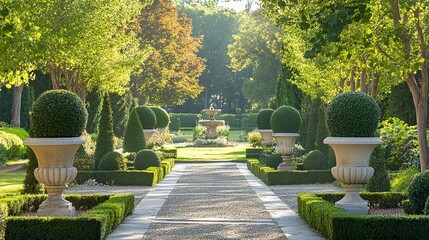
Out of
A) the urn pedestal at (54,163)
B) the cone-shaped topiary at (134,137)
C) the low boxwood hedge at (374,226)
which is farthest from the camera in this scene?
the cone-shaped topiary at (134,137)

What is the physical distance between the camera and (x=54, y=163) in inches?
491

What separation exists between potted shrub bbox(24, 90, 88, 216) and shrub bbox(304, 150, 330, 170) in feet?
38.4

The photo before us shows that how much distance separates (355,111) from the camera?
1278 cm

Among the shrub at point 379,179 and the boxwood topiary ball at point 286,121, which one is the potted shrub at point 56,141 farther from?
the boxwood topiary ball at point 286,121

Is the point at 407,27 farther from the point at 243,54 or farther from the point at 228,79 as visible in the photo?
the point at 228,79

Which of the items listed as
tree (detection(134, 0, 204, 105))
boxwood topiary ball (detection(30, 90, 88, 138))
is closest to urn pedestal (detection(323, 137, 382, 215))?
boxwood topiary ball (detection(30, 90, 88, 138))

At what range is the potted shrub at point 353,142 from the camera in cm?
1262

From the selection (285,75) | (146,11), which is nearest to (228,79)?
(146,11)

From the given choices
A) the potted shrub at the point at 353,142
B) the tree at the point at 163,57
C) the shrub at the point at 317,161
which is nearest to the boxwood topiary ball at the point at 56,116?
the potted shrub at the point at 353,142

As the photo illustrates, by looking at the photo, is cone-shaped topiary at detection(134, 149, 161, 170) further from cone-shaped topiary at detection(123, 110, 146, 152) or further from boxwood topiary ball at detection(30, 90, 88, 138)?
boxwood topiary ball at detection(30, 90, 88, 138)

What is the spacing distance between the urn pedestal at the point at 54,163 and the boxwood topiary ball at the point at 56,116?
21cm

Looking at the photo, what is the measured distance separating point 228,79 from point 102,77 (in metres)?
53.7

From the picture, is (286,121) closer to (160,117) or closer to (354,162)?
(354,162)

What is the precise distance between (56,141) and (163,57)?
41.6 metres
